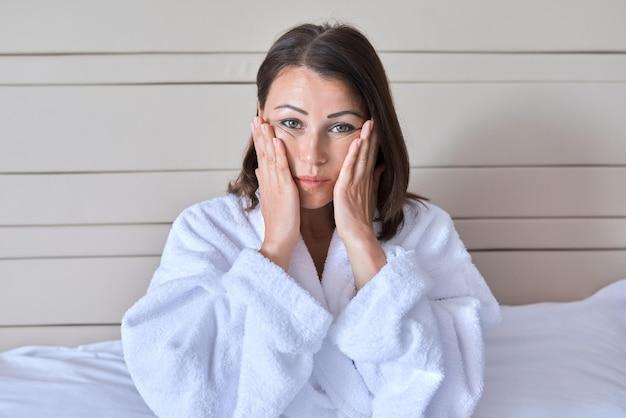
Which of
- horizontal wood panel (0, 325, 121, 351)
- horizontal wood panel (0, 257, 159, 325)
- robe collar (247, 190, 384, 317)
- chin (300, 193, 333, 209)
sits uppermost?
chin (300, 193, 333, 209)

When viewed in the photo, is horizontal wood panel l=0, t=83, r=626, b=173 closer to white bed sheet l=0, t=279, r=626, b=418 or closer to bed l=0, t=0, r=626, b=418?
bed l=0, t=0, r=626, b=418

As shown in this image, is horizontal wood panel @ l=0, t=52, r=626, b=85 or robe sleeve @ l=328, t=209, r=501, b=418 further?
horizontal wood panel @ l=0, t=52, r=626, b=85

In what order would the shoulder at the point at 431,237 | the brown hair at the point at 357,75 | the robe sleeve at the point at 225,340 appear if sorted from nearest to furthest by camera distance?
the robe sleeve at the point at 225,340 → the brown hair at the point at 357,75 → the shoulder at the point at 431,237

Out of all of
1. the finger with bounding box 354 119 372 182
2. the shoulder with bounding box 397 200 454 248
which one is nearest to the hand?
the finger with bounding box 354 119 372 182

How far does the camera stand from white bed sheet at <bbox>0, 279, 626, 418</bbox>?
50.2 inches

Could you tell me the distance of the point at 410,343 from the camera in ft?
3.75

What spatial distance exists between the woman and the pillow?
0.14m

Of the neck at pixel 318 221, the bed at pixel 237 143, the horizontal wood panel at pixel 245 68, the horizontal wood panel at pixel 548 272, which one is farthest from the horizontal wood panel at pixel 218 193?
the neck at pixel 318 221

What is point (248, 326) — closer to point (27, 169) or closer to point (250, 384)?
point (250, 384)

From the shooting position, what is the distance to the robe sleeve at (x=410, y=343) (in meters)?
1.14

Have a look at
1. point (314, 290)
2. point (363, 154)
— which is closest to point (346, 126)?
point (363, 154)

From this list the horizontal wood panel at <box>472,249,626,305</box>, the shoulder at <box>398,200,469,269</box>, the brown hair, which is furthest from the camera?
the horizontal wood panel at <box>472,249,626,305</box>

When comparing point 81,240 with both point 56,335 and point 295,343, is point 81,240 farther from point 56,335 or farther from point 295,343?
point 295,343

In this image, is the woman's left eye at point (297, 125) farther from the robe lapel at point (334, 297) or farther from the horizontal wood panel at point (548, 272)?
the horizontal wood panel at point (548, 272)
